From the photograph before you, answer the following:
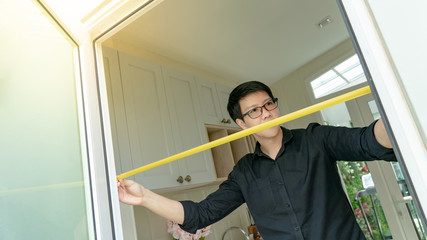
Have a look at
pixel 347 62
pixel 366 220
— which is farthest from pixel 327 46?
pixel 366 220

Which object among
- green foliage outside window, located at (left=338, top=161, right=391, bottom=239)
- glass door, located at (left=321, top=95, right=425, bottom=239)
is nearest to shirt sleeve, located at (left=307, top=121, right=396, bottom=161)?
glass door, located at (left=321, top=95, right=425, bottom=239)

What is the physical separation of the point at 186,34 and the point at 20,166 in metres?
1.79

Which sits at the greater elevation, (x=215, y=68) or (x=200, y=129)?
(x=215, y=68)

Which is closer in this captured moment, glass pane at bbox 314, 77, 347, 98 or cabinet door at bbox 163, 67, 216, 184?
cabinet door at bbox 163, 67, 216, 184

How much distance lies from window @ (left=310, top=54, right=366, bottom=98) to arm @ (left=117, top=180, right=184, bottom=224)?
2.89 metres

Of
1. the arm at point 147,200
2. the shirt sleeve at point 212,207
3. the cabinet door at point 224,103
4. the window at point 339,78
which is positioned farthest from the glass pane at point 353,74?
the arm at point 147,200

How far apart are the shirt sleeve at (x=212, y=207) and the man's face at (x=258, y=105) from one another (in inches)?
10.2

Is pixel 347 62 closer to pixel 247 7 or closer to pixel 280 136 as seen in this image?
pixel 247 7

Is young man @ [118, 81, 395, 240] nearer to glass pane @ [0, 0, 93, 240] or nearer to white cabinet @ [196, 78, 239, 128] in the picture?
glass pane @ [0, 0, 93, 240]

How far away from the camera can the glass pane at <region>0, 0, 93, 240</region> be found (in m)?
0.65

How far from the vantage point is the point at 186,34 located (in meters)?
2.28

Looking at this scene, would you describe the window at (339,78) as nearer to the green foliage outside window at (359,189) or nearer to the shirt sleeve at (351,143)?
the green foliage outside window at (359,189)

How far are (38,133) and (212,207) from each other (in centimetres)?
77

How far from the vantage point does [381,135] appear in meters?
0.75
